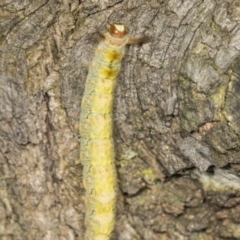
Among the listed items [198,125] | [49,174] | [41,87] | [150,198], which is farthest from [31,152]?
[198,125]

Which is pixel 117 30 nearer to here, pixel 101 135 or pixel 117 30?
pixel 117 30

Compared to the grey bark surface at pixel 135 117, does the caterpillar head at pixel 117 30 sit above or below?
above

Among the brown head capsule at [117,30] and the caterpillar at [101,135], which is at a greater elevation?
the brown head capsule at [117,30]

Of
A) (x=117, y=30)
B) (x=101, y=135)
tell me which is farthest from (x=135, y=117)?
(x=117, y=30)

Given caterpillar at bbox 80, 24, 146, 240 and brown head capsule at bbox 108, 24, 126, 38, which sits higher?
brown head capsule at bbox 108, 24, 126, 38
